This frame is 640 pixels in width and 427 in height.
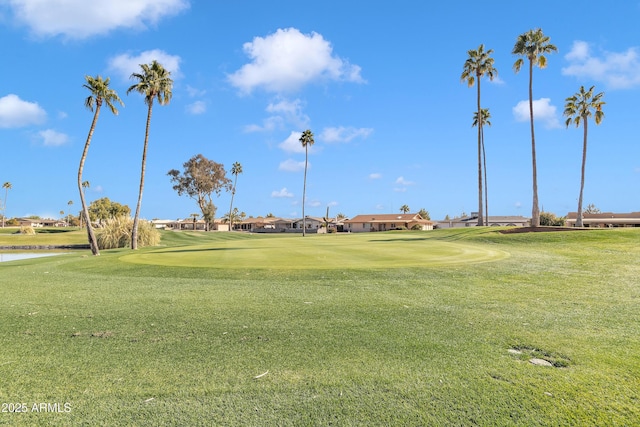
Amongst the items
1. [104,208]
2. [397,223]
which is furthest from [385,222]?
[104,208]

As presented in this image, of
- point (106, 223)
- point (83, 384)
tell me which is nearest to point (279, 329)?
point (83, 384)

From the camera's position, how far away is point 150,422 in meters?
3.02

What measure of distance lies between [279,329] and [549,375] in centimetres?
328

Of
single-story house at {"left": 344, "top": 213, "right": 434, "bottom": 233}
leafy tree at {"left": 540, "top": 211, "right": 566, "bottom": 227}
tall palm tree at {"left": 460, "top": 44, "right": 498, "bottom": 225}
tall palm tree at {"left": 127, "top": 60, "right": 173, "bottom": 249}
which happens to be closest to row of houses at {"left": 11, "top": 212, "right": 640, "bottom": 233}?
single-story house at {"left": 344, "top": 213, "right": 434, "bottom": 233}

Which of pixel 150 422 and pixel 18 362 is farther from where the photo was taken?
pixel 18 362

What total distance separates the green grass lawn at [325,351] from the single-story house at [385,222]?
71.9m

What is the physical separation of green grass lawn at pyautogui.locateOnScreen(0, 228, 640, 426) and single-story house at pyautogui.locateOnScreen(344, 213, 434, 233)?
236 ft

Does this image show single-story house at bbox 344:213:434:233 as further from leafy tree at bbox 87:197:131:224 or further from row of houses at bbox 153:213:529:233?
leafy tree at bbox 87:197:131:224

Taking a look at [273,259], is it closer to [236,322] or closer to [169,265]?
[169,265]

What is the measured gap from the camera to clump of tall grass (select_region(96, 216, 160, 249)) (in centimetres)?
3084

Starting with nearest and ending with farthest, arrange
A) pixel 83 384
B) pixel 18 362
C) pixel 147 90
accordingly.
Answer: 1. pixel 83 384
2. pixel 18 362
3. pixel 147 90

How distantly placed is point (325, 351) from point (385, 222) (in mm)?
78867

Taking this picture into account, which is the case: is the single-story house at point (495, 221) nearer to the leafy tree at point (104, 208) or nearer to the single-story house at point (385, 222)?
the single-story house at point (385, 222)

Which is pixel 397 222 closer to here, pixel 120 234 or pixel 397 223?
pixel 397 223
